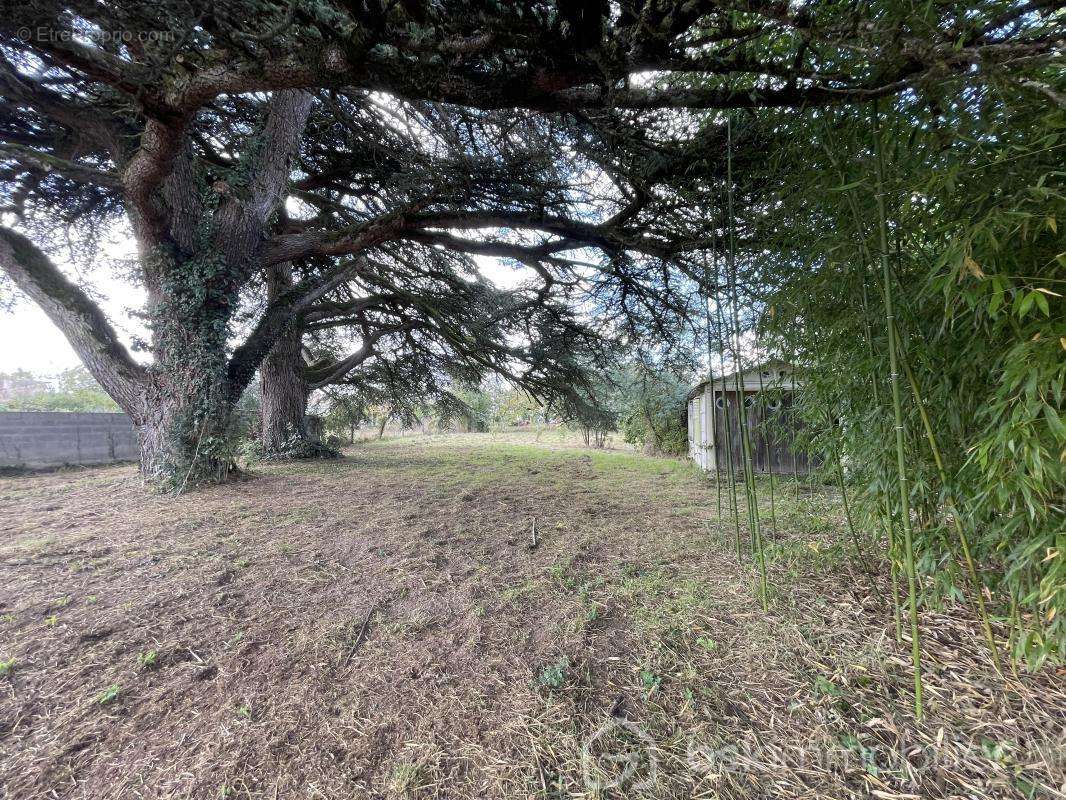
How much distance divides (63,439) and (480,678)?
818cm

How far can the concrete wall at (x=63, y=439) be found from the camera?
5297 mm

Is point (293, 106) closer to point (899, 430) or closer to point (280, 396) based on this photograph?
point (280, 396)

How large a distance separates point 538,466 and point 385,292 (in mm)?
3895

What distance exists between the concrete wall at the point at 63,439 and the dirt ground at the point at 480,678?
4510mm

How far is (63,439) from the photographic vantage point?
5770mm

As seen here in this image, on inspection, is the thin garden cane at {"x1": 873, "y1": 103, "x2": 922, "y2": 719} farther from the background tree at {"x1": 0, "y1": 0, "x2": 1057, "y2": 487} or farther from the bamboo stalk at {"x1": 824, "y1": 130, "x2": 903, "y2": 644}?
the background tree at {"x1": 0, "y1": 0, "x2": 1057, "y2": 487}

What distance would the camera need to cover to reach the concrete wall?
5.30m

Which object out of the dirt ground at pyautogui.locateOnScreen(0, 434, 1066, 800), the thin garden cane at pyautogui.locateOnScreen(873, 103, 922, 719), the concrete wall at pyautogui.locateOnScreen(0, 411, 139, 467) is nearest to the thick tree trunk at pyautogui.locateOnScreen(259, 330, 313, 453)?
the concrete wall at pyautogui.locateOnScreen(0, 411, 139, 467)

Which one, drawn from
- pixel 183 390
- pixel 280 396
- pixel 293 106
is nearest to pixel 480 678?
pixel 183 390

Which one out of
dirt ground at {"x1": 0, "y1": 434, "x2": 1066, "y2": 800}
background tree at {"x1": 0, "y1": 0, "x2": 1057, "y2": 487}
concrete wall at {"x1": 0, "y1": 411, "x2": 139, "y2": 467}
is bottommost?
dirt ground at {"x1": 0, "y1": 434, "x2": 1066, "y2": 800}

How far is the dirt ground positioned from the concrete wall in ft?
14.8

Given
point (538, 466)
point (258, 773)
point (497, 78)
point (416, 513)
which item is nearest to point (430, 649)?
point (258, 773)

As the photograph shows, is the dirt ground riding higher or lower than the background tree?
lower

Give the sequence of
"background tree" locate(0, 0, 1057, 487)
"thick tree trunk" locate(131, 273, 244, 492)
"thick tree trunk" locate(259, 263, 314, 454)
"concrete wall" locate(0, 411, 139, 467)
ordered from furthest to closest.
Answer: "thick tree trunk" locate(259, 263, 314, 454) → "concrete wall" locate(0, 411, 139, 467) → "thick tree trunk" locate(131, 273, 244, 492) → "background tree" locate(0, 0, 1057, 487)
